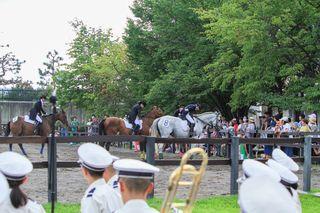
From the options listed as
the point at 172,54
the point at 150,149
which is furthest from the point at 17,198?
the point at 172,54

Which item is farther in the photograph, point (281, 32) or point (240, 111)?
point (240, 111)

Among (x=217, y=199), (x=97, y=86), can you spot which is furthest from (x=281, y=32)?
(x=97, y=86)

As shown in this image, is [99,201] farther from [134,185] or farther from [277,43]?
[277,43]

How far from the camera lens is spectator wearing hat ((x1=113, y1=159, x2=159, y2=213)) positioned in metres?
4.03

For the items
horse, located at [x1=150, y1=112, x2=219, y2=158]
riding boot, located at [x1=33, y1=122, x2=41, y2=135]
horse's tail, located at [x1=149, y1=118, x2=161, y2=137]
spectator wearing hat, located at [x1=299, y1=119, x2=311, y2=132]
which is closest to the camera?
spectator wearing hat, located at [x1=299, y1=119, x2=311, y2=132]

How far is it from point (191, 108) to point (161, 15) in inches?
514

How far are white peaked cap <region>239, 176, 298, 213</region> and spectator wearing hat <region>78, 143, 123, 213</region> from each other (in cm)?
241

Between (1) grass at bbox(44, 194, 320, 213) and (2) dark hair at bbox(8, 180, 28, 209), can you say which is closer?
(2) dark hair at bbox(8, 180, 28, 209)

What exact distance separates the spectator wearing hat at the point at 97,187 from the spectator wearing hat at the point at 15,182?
0.49 m

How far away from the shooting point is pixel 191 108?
28.2m

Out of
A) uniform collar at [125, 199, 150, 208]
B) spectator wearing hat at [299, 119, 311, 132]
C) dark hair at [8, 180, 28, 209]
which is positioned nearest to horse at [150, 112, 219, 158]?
spectator wearing hat at [299, 119, 311, 132]

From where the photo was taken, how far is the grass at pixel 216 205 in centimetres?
1063

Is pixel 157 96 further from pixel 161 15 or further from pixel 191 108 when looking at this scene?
pixel 191 108

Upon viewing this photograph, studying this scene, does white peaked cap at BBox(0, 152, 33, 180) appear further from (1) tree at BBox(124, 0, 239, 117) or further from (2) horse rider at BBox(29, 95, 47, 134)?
(1) tree at BBox(124, 0, 239, 117)
